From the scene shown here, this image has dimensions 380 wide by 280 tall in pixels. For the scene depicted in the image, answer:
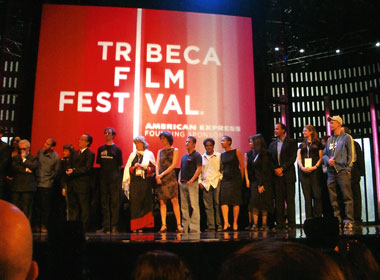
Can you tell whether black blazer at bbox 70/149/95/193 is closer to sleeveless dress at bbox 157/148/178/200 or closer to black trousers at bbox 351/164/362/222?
sleeveless dress at bbox 157/148/178/200

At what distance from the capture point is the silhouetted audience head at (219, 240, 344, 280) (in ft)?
1.67

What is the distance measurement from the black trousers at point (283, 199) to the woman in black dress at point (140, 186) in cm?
198

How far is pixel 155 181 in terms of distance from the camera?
6301mm

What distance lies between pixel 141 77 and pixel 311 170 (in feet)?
11.5

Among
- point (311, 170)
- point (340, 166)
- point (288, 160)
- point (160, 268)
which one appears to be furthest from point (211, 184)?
point (160, 268)

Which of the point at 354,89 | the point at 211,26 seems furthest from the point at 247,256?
the point at 354,89

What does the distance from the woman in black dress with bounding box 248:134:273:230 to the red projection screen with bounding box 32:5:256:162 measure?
1.09 m

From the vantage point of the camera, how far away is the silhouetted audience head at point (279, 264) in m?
0.51

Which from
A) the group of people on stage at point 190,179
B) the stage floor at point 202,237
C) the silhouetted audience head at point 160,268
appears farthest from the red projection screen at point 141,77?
the silhouetted audience head at point 160,268

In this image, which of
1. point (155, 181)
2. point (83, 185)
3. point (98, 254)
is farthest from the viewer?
point (155, 181)

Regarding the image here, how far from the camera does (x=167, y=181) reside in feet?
19.8

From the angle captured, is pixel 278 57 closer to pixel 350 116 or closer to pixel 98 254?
pixel 98 254

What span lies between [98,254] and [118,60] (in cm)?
475

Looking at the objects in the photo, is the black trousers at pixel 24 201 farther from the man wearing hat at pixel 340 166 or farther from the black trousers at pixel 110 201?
the man wearing hat at pixel 340 166
